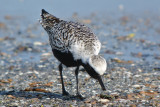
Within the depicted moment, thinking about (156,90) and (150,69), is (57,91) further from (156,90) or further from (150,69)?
(150,69)

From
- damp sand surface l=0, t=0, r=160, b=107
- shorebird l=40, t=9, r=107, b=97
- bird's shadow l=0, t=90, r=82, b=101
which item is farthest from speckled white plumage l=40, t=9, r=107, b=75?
bird's shadow l=0, t=90, r=82, b=101

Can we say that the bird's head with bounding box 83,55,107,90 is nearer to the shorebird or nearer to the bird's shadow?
the shorebird

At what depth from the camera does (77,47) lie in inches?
269

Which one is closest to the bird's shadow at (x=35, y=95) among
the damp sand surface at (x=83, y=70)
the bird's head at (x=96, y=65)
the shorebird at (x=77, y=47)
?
the damp sand surface at (x=83, y=70)

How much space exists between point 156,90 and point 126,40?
7495mm

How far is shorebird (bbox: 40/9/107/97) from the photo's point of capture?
21.2 feet

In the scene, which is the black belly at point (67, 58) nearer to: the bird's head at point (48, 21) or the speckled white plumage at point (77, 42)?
the speckled white plumage at point (77, 42)

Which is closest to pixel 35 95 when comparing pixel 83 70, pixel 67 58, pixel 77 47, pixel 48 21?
pixel 67 58

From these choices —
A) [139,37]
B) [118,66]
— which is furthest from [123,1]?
[118,66]

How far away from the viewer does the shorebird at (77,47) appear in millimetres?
6466

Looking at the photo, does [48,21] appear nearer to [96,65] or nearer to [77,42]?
[77,42]

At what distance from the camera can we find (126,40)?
14977 mm

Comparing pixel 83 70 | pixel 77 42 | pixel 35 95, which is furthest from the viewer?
pixel 83 70

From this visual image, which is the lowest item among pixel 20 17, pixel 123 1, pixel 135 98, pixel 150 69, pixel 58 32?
pixel 135 98
